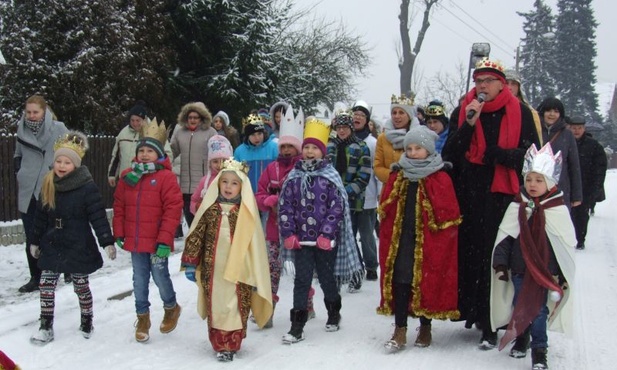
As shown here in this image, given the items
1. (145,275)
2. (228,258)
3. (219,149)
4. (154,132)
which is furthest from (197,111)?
(228,258)

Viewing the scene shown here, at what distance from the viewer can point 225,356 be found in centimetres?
491

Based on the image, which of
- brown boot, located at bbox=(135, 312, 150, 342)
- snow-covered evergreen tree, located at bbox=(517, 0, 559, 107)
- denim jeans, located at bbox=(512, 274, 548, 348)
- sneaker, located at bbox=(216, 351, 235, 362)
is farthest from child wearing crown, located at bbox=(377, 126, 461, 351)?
snow-covered evergreen tree, located at bbox=(517, 0, 559, 107)

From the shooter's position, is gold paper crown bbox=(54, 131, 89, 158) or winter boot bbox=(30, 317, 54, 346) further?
gold paper crown bbox=(54, 131, 89, 158)

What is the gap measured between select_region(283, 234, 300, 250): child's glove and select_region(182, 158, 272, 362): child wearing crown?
0.68 ft

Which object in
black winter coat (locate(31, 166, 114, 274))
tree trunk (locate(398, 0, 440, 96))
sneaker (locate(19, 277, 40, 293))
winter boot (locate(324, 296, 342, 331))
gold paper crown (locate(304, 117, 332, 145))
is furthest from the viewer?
tree trunk (locate(398, 0, 440, 96))

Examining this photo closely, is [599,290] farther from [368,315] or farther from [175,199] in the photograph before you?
[175,199]

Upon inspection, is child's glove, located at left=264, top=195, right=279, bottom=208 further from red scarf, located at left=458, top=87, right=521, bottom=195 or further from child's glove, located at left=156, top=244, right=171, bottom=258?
red scarf, located at left=458, top=87, right=521, bottom=195

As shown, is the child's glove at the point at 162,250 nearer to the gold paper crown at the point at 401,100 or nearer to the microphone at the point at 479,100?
the microphone at the point at 479,100

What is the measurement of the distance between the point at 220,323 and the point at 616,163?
2304 inches

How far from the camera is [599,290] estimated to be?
25.2 ft

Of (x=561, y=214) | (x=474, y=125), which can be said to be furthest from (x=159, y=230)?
(x=561, y=214)

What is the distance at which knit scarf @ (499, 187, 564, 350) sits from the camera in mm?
4707

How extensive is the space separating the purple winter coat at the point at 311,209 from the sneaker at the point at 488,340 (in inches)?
60.2

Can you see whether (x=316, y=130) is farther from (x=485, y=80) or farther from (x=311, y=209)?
(x=485, y=80)
